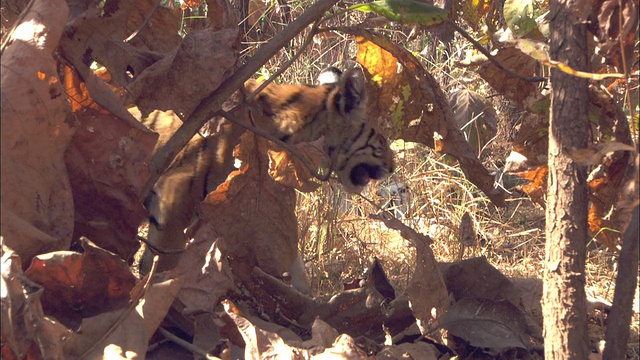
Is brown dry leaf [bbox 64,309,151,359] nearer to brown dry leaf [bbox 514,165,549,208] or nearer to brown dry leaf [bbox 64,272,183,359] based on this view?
brown dry leaf [bbox 64,272,183,359]

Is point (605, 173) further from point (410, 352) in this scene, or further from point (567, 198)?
point (410, 352)

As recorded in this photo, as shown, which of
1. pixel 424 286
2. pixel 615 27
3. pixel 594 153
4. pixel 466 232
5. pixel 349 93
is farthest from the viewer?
pixel 349 93

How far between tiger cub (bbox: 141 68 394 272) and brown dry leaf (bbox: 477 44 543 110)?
93 cm

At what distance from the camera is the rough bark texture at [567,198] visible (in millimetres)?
1807

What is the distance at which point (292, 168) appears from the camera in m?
2.58

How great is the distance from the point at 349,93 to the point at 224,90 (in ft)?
5.45

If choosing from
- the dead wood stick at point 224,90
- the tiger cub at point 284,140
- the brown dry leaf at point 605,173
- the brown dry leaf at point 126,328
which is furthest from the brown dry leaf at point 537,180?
the tiger cub at point 284,140

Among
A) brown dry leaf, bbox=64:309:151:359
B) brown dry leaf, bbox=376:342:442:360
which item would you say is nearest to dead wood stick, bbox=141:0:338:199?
brown dry leaf, bbox=64:309:151:359

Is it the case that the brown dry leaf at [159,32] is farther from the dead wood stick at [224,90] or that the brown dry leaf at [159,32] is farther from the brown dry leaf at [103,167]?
the brown dry leaf at [103,167]

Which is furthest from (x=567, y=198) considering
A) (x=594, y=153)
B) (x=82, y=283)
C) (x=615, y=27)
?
(x=82, y=283)

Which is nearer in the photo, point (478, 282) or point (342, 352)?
point (342, 352)

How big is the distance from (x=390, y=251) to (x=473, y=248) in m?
0.47

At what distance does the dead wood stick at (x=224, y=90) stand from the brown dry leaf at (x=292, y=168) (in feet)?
0.99

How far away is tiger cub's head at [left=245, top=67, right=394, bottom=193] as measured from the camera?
377cm
